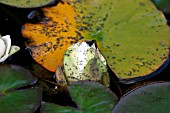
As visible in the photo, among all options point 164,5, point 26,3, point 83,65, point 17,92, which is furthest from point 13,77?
point 164,5

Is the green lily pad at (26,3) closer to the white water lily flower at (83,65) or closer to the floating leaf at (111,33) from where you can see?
the floating leaf at (111,33)

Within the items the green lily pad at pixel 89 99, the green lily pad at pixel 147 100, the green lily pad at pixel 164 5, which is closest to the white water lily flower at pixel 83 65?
the green lily pad at pixel 89 99

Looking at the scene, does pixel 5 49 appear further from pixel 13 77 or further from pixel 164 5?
pixel 164 5

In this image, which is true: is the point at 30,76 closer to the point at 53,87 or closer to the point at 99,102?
the point at 53,87

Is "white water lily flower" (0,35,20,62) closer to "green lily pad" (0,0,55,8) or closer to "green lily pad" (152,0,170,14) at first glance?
"green lily pad" (0,0,55,8)

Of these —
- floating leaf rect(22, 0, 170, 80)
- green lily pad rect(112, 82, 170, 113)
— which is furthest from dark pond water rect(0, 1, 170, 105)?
green lily pad rect(112, 82, 170, 113)

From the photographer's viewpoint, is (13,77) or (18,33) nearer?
(13,77)
